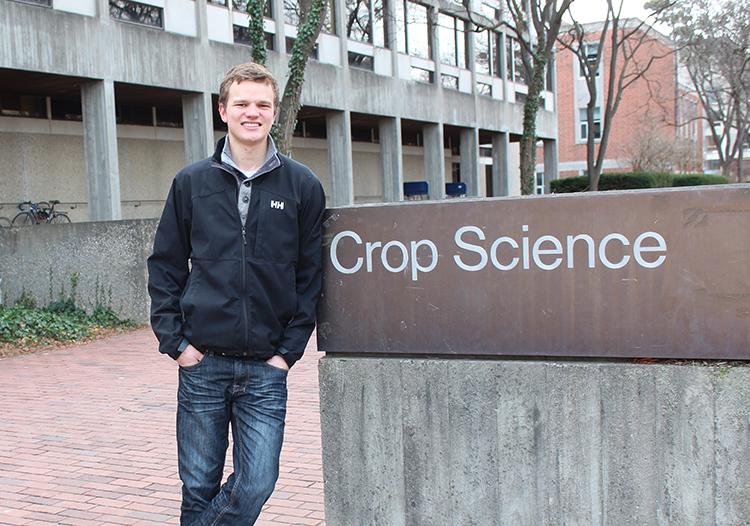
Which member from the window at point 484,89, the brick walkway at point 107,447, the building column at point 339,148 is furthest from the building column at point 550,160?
the brick walkway at point 107,447

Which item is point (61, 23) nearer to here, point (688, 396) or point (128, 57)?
point (128, 57)

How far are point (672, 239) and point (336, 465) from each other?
1444mm

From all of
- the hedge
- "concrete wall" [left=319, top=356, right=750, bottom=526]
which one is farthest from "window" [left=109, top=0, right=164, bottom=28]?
the hedge

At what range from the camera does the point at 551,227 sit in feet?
9.80

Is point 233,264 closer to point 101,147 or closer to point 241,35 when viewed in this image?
point 101,147

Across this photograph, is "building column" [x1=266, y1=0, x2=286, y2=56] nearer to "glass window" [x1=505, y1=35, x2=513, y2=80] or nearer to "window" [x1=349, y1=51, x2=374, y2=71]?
"window" [x1=349, y1=51, x2=374, y2=71]

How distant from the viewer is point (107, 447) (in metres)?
5.95

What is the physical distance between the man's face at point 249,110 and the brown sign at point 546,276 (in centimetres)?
44

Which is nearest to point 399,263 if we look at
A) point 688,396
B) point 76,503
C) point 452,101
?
point 688,396

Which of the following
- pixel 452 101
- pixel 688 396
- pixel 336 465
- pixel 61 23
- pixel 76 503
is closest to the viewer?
pixel 688 396

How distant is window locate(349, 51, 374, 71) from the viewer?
78.5 ft

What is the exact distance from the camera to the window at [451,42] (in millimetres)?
28516

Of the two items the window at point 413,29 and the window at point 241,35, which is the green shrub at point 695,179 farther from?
the window at point 241,35

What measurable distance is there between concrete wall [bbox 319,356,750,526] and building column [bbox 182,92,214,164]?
1572 cm
